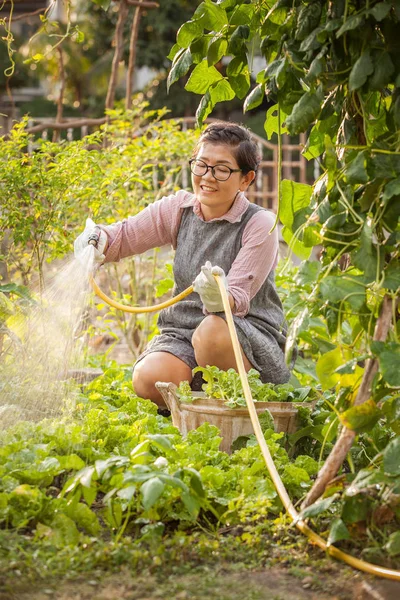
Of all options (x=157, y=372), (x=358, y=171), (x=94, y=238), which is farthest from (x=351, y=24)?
(x=157, y=372)

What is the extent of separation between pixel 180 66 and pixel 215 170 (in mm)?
900

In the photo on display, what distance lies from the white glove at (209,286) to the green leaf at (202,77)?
2.01ft

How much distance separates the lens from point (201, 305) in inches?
144

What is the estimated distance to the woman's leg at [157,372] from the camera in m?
3.54

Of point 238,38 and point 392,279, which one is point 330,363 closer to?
point 392,279

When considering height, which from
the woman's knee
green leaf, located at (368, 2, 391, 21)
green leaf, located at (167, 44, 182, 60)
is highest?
green leaf, located at (167, 44, 182, 60)

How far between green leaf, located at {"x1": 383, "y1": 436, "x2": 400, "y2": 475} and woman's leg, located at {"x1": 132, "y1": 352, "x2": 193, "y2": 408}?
4.78 ft

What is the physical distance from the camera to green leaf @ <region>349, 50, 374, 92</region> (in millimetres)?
2111

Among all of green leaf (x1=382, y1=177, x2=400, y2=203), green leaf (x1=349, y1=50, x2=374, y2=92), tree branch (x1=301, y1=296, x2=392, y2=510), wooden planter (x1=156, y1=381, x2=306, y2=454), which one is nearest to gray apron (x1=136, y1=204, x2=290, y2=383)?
wooden planter (x1=156, y1=381, x2=306, y2=454)

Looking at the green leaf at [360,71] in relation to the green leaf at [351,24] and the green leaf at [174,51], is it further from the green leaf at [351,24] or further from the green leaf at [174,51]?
the green leaf at [174,51]

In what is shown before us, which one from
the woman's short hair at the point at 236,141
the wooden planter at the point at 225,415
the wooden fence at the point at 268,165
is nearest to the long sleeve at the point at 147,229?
the woman's short hair at the point at 236,141

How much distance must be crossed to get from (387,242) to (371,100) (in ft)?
2.10

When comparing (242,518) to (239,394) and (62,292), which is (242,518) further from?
(62,292)

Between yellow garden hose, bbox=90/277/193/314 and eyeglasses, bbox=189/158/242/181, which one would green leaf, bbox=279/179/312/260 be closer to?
yellow garden hose, bbox=90/277/193/314
